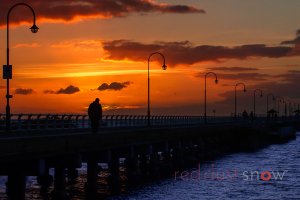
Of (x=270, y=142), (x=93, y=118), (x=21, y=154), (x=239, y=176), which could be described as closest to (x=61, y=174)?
(x=93, y=118)

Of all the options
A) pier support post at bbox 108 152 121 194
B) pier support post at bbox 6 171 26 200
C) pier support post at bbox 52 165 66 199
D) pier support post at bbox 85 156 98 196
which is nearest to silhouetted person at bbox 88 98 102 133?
pier support post at bbox 85 156 98 196

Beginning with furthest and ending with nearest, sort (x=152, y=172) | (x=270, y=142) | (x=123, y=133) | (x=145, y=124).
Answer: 1. (x=270, y=142)
2. (x=145, y=124)
3. (x=152, y=172)
4. (x=123, y=133)

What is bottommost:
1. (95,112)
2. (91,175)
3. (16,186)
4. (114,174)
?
(114,174)

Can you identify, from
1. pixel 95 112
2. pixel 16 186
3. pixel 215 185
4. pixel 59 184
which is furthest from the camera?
pixel 215 185

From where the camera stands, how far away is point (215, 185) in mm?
55188

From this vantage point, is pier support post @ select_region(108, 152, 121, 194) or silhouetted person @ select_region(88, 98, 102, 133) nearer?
silhouetted person @ select_region(88, 98, 102, 133)

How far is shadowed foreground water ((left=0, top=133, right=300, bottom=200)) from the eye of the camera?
4709cm

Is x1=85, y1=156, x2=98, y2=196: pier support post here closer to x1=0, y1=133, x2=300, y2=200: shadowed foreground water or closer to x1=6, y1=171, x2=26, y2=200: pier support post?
x1=0, y1=133, x2=300, y2=200: shadowed foreground water

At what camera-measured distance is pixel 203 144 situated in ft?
290

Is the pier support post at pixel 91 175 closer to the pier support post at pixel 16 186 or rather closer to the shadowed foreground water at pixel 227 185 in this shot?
the shadowed foreground water at pixel 227 185

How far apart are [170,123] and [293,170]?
23045mm

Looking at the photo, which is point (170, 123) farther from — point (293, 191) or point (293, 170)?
point (293, 191)

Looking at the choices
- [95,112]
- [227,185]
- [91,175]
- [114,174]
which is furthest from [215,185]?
[95,112]

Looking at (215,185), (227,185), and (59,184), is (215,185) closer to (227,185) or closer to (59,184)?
(227,185)
